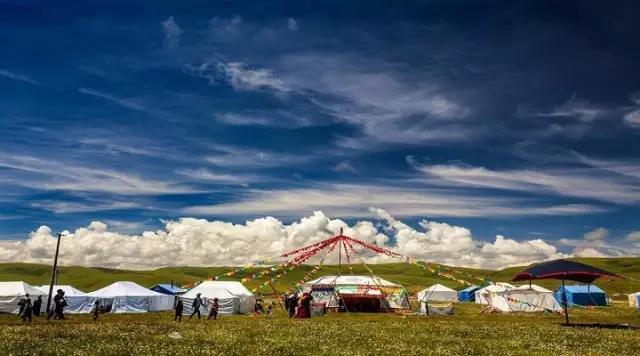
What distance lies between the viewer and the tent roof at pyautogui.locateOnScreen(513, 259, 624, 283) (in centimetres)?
4981

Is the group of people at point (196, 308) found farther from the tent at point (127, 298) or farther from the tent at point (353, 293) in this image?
the tent at point (127, 298)

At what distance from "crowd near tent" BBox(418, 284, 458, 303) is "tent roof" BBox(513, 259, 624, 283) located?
61.3 meters

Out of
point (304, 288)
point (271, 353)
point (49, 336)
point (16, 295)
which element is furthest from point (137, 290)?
point (271, 353)

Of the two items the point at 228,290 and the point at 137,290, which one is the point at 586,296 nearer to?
the point at 228,290

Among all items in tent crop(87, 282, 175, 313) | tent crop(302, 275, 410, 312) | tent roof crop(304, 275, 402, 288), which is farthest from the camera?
tent crop(87, 282, 175, 313)

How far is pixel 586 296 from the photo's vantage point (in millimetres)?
112625

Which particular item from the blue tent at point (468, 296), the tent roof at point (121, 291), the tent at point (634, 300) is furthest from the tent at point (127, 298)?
the tent at point (634, 300)

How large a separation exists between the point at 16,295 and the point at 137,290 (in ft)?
53.7

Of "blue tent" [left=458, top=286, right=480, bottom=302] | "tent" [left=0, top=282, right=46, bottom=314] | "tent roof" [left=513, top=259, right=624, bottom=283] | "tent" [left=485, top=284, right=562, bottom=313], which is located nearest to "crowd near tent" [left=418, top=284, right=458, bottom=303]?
"blue tent" [left=458, top=286, right=480, bottom=302]

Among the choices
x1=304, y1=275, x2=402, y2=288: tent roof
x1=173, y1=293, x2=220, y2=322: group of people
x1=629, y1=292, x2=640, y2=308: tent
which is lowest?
x1=173, y1=293, x2=220, y2=322: group of people

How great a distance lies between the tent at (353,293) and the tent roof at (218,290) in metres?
9.35

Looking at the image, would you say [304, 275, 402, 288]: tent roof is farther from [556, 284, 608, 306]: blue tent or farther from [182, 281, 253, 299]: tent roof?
[556, 284, 608, 306]: blue tent

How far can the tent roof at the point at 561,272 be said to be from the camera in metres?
49.8

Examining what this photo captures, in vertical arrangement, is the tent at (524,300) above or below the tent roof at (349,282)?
below
